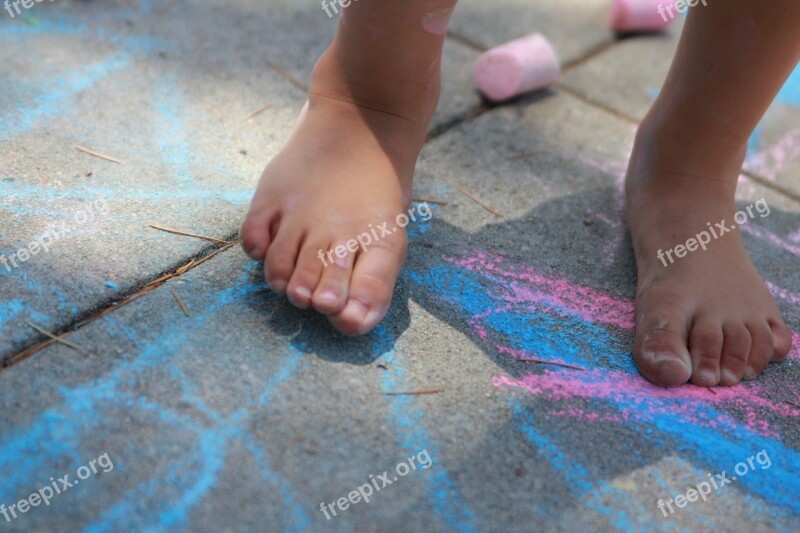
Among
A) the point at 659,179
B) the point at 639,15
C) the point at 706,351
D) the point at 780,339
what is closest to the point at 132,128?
the point at 659,179

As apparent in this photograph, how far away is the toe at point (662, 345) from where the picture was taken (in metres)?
1.13

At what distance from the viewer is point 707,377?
1144mm

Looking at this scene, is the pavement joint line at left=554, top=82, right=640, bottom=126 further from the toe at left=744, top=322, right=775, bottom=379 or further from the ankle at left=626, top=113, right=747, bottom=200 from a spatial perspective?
the toe at left=744, top=322, right=775, bottom=379

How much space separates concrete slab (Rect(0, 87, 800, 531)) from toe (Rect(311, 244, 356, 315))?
70mm

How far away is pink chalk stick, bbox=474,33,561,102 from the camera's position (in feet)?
5.58

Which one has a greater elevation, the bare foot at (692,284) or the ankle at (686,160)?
the ankle at (686,160)

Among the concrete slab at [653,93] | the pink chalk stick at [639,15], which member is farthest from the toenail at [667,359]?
the pink chalk stick at [639,15]

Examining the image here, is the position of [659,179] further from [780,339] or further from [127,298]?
[127,298]

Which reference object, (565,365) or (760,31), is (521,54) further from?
(565,365)

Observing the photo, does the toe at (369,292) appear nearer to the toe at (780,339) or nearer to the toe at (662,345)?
the toe at (662,345)

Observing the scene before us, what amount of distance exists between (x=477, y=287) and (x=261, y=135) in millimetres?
562

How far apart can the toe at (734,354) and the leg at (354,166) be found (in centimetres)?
51

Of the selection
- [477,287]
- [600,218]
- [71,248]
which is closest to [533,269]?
[477,287]

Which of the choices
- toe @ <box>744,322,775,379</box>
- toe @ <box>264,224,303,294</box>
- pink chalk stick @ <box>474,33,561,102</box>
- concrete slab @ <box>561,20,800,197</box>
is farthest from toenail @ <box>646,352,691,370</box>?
pink chalk stick @ <box>474,33,561,102</box>
